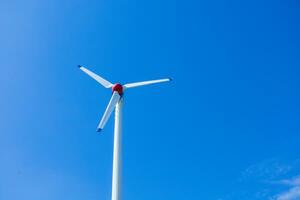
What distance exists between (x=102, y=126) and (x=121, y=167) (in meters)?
6.26

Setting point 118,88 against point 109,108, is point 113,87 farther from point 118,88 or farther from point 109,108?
point 109,108

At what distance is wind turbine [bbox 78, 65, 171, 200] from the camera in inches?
1132

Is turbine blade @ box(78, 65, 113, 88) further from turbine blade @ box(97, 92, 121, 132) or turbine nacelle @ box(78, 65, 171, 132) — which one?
turbine blade @ box(97, 92, 121, 132)

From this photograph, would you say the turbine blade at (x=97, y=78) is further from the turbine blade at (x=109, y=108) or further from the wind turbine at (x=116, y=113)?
the turbine blade at (x=109, y=108)

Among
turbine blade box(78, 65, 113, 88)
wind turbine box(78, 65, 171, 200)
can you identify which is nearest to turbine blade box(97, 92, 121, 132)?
wind turbine box(78, 65, 171, 200)

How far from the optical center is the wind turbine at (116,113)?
28.8 m

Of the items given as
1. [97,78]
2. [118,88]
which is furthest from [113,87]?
[97,78]

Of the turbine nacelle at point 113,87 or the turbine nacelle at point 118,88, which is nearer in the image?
the turbine nacelle at point 113,87

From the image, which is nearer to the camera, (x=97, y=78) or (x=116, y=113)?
(x=116, y=113)

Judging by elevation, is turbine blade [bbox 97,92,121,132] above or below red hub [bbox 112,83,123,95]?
below

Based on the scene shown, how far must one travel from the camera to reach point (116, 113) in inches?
1391

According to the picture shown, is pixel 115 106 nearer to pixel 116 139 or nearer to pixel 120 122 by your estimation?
pixel 120 122

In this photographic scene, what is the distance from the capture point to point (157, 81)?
3875cm

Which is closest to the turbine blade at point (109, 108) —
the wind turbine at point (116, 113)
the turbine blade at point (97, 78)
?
the wind turbine at point (116, 113)
